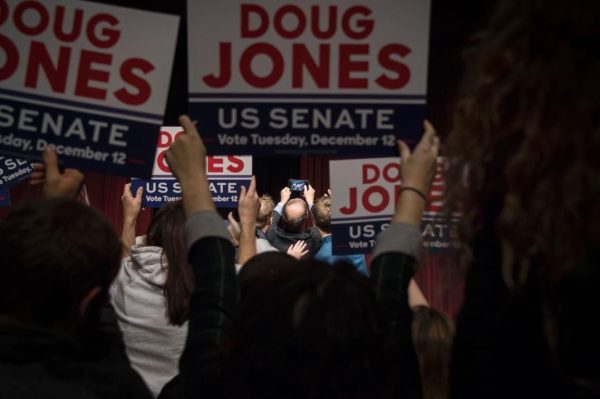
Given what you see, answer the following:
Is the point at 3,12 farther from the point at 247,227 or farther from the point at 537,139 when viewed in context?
the point at 537,139

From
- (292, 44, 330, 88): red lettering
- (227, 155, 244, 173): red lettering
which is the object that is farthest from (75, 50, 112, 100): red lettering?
(227, 155, 244, 173): red lettering

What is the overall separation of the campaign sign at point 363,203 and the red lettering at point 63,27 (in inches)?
65.4

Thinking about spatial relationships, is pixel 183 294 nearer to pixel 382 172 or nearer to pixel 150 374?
pixel 150 374

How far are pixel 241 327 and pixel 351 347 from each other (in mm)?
175

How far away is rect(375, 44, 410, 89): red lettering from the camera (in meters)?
A: 2.09

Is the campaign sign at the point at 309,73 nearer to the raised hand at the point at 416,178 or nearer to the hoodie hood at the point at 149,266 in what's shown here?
the raised hand at the point at 416,178

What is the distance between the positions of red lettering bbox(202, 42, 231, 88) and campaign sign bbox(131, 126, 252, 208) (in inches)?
113

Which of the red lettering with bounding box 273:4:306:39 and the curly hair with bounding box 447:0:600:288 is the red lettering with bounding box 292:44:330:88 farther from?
the curly hair with bounding box 447:0:600:288

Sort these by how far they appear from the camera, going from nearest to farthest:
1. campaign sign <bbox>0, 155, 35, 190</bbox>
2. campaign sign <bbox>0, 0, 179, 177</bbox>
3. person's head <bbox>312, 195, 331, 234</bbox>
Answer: campaign sign <bbox>0, 0, 179, 177</bbox>
campaign sign <bbox>0, 155, 35, 190</bbox>
person's head <bbox>312, 195, 331, 234</bbox>

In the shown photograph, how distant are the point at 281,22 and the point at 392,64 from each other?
0.34 metres

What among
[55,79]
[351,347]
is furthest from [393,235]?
[55,79]

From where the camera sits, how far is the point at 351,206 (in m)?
3.47

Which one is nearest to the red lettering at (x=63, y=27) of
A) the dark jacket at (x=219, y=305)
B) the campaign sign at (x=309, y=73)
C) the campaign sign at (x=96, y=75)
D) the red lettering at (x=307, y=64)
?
the campaign sign at (x=96, y=75)

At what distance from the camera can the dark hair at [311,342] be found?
1.03 m
